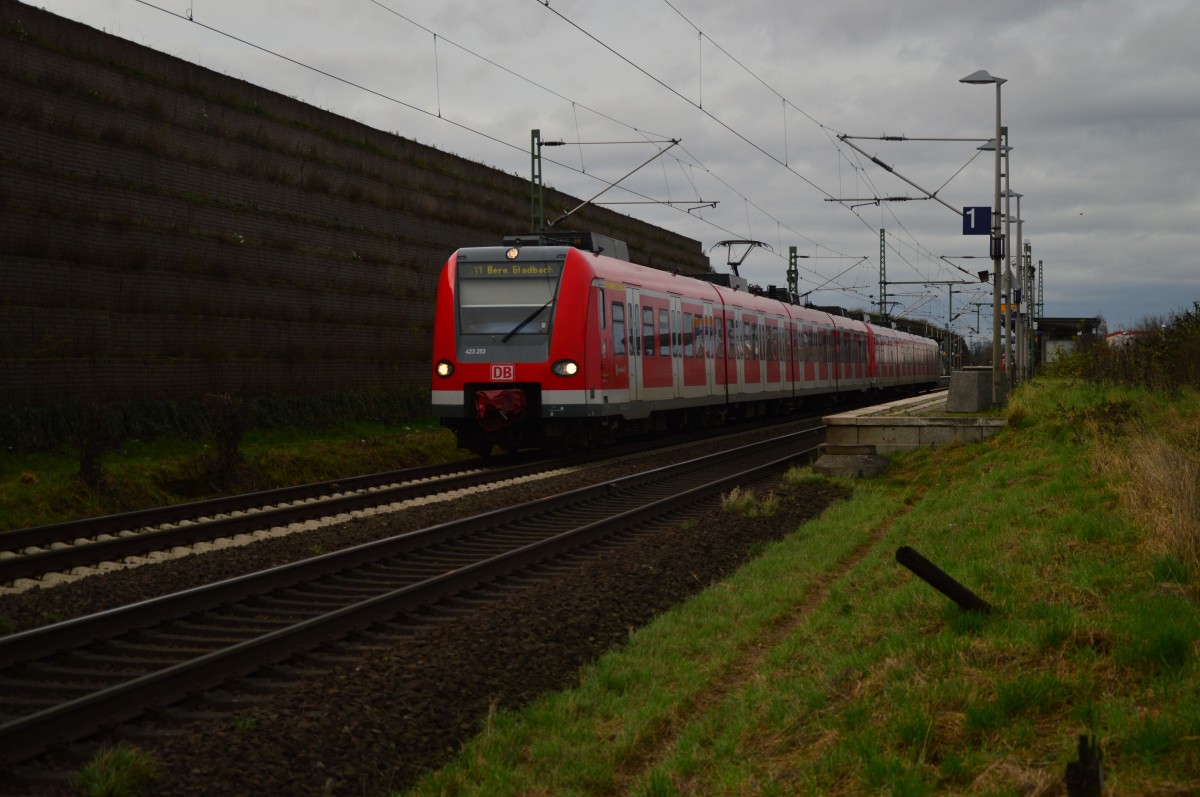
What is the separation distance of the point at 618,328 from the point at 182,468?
7771 mm

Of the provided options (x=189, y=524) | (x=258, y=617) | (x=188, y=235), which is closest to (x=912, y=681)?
(x=258, y=617)

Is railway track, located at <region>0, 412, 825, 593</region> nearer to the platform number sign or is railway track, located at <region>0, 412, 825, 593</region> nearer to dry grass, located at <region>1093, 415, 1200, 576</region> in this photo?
dry grass, located at <region>1093, 415, 1200, 576</region>

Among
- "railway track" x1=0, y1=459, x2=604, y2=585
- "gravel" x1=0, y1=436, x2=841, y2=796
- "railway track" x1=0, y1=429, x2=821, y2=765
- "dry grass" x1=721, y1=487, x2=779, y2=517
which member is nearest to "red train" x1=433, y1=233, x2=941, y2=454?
"railway track" x1=0, y1=459, x2=604, y2=585

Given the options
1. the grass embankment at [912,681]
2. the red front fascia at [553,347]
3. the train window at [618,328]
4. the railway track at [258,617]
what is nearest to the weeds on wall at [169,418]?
the red front fascia at [553,347]

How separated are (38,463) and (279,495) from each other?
10.7ft

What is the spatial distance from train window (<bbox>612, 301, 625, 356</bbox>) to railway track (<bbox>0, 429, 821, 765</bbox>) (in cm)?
737

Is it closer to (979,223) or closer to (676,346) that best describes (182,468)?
(676,346)

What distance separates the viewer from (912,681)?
19.1 feet

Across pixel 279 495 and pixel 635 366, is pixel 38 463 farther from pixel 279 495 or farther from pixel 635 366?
pixel 635 366

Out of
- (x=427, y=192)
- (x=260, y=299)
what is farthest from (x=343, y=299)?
(x=427, y=192)

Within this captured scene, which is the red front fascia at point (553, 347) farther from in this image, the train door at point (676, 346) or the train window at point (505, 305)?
the train door at point (676, 346)

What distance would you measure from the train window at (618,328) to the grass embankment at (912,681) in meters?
10.7

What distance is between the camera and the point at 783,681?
256 inches

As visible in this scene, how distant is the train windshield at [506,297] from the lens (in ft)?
63.8
